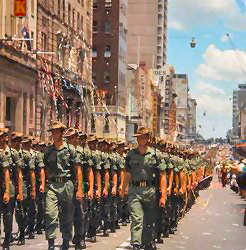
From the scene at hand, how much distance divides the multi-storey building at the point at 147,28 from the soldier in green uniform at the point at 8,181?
431 ft

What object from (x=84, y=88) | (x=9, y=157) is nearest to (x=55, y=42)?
(x=84, y=88)

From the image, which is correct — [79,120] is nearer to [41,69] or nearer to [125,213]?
[41,69]

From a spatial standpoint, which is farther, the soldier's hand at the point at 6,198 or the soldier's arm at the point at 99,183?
the soldier's arm at the point at 99,183

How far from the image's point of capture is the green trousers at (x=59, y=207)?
428 inches

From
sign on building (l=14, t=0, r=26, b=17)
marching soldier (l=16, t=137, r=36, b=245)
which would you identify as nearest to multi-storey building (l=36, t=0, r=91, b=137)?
sign on building (l=14, t=0, r=26, b=17)

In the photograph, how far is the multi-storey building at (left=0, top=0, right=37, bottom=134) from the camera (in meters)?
39.8

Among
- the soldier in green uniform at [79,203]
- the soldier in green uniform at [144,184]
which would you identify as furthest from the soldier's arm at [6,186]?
the soldier in green uniform at [144,184]

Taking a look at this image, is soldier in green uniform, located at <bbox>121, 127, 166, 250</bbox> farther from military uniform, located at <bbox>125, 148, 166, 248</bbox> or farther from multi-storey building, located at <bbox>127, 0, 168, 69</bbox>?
multi-storey building, located at <bbox>127, 0, 168, 69</bbox>

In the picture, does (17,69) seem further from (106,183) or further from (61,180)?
(61,180)

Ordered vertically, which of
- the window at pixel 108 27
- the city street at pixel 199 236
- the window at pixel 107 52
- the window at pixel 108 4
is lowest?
the city street at pixel 199 236

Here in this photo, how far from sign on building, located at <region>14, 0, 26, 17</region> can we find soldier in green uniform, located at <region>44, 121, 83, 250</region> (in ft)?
85.2

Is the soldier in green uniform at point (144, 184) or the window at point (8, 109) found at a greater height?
the window at point (8, 109)

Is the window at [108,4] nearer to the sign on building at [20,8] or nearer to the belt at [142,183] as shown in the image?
the sign on building at [20,8]

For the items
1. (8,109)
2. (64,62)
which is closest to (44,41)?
(64,62)
